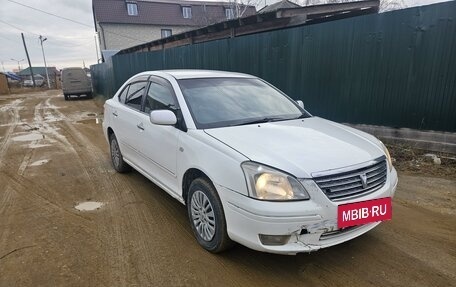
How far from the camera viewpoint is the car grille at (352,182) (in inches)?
98.3

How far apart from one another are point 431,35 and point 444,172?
2246mm

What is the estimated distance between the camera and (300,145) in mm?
2842

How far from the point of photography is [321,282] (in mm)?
2627

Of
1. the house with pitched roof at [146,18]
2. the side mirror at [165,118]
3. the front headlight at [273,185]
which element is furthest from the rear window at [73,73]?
the front headlight at [273,185]

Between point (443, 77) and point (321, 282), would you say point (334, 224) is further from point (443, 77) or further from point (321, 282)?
point (443, 77)

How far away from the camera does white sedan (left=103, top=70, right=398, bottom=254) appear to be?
97.3 inches

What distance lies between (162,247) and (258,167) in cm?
136

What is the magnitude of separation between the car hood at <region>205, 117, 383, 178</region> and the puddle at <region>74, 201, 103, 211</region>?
6.74 feet

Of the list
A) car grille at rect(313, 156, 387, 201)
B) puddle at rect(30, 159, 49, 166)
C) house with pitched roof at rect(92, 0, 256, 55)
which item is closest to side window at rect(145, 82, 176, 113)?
car grille at rect(313, 156, 387, 201)

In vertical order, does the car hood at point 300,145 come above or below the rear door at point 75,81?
above

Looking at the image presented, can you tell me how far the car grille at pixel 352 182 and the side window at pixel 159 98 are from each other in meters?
1.85

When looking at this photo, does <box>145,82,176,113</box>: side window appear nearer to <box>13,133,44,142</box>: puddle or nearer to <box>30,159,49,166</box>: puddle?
<box>30,159,49,166</box>: puddle

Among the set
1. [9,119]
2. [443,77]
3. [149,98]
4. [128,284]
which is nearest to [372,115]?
[443,77]

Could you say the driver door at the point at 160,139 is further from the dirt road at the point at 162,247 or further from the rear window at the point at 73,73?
the rear window at the point at 73,73
